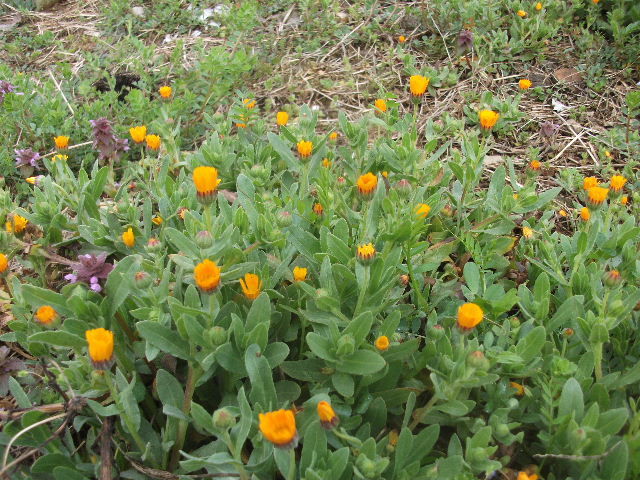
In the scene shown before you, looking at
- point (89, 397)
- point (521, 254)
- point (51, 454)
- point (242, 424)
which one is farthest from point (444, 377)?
point (51, 454)

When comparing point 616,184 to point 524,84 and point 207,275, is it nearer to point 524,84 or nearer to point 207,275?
point 524,84

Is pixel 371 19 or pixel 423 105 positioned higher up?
pixel 371 19

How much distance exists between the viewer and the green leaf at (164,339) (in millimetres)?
1694

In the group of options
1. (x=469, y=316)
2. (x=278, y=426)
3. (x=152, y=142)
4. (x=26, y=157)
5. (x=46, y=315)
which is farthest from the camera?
(x=26, y=157)

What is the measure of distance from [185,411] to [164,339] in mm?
231

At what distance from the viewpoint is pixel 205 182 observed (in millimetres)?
1808

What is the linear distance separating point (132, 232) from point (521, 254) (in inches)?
65.8

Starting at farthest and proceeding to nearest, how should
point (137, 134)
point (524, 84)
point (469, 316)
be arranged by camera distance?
point (524, 84)
point (137, 134)
point (469, 316)

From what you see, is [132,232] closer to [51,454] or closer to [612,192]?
[51,454]

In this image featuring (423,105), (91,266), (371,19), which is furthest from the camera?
(371,19)

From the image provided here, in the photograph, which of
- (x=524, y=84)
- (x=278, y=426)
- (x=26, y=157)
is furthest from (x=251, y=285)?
(x=524, y=84)

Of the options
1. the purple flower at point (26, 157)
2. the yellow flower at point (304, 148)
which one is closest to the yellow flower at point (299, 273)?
the yellow flower at point (304, 148)

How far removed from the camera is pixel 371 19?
4527 millimetres

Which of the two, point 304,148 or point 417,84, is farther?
point 417,84
